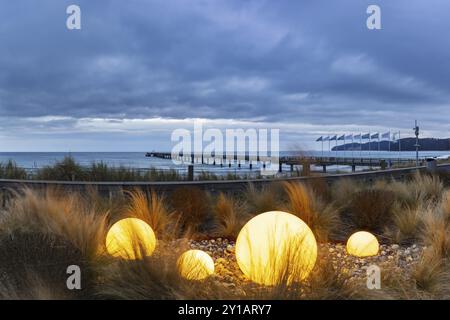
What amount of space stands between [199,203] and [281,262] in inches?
197

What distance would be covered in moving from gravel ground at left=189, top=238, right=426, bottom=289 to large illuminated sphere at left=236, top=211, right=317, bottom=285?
34 centimetres

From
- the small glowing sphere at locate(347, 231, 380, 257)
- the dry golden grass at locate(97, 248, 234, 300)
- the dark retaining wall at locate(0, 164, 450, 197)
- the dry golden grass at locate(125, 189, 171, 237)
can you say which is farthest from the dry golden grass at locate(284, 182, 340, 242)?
the dry golden grass at locate(97, 248, 234, 300)

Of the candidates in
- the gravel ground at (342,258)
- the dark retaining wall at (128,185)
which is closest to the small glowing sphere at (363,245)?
the gravel ground at (342,258)

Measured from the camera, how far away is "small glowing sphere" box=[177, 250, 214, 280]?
15.0ft

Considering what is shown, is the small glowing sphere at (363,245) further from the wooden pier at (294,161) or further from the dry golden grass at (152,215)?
the wooden pier at (294,161)

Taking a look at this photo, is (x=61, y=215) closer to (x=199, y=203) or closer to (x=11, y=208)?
(x=11, y=208)

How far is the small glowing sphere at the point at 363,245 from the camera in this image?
7.05 meters

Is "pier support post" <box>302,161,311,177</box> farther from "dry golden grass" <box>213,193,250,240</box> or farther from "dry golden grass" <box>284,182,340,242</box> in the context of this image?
"dry golden grass" <box>284,182,340,242</box>

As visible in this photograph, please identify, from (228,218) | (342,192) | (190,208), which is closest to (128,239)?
(228,218)

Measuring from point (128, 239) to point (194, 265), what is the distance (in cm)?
106

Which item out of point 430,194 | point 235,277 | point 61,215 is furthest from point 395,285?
point 430,194

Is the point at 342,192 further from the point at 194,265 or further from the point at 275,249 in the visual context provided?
the point at 194,265

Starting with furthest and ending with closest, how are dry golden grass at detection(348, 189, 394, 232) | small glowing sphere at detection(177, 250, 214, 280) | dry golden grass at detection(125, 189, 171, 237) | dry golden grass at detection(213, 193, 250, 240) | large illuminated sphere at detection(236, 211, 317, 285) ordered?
dry golden grass at detection(348, 189, 394, 232), dry golden grass at detection(213, 193, 250, 240), dry golden grass at detection(125, 189, 171, 237), small glowing sphere at detection(177, 250, 214, 280), large illuminated sphere at detection(236, 211, 317, 285)
